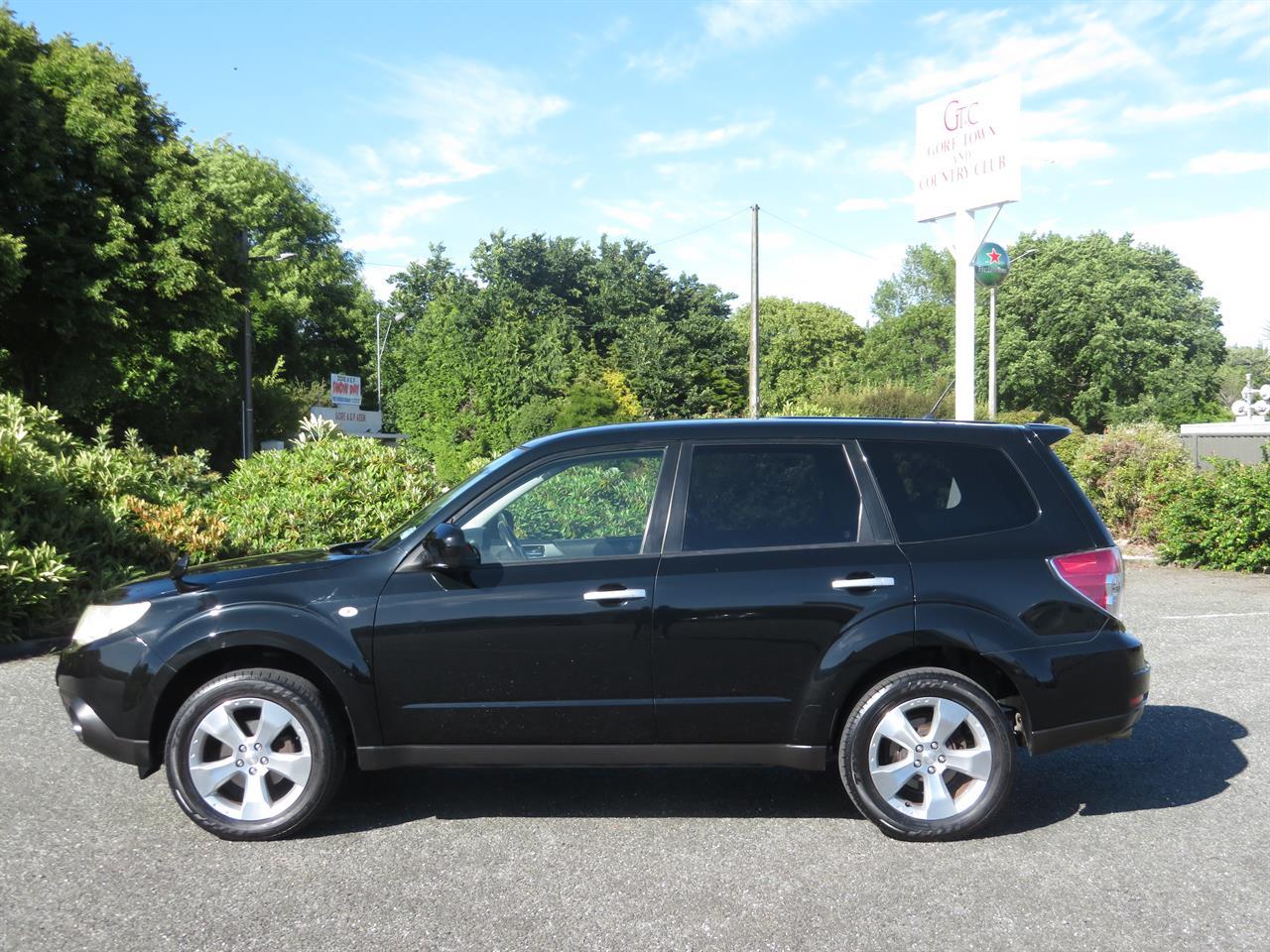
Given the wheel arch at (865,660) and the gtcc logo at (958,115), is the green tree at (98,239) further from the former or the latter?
the wheel arch at (865,660)

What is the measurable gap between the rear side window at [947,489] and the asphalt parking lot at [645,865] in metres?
1.31

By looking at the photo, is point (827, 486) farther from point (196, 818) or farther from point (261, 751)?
point (196, 818)

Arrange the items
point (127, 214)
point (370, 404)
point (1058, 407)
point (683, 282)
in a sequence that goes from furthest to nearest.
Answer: point (370, 404)
point (683, 282)
point (1058, 407)
point (127, 214)

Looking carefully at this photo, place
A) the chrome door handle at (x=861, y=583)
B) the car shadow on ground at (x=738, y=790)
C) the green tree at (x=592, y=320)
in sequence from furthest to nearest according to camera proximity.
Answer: the green tree at (x=592, y=320)
the car shadow on ground at (x=738, y=790)
the chrome door handle at (x=861, y=583)

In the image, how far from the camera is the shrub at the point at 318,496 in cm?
1024

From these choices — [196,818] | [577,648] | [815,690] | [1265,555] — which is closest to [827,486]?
[815,690]

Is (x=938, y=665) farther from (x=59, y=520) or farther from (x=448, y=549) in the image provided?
(x=59, y=520)

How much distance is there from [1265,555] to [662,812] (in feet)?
38.4

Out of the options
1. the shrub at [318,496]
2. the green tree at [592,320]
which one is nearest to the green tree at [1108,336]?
the green tree at [592,320]

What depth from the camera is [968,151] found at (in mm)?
22078

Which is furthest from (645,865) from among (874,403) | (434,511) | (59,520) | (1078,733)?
(874,403)

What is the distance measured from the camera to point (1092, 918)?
12.4 feet

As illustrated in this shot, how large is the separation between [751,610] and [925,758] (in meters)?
0.94

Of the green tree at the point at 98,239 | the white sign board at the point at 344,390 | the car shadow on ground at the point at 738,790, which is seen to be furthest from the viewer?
the white sign board at the point at 344,390
